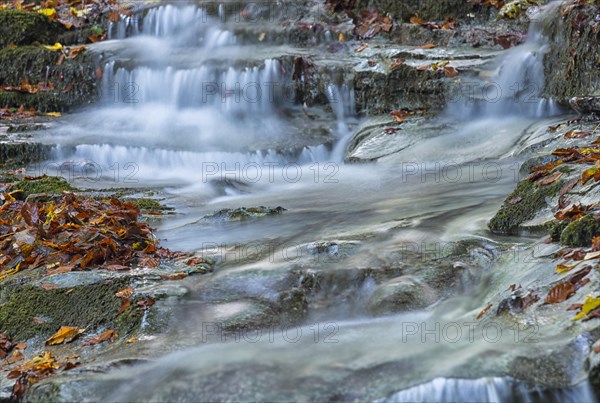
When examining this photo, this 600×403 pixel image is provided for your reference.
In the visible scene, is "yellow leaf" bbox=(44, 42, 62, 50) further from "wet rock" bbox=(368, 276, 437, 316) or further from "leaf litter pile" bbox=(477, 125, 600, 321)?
"wet rock" bbox=(368, 276, 437, 316)

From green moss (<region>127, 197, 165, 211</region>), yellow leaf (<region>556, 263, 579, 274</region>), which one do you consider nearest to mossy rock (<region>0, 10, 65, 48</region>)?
green moss (<region>127, 197, 165, 211</region>)

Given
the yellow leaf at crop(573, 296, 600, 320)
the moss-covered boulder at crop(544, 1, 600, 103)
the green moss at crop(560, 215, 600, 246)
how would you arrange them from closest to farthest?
the yellow leaf at crop(573, 296, 600, 320) → the green moss at crop(560, 215, 600, 246) → the moss-covered boulder at crop(544, 1, 600, 103)

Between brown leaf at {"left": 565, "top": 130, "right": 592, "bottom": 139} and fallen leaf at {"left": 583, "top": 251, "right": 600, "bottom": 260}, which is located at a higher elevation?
brown leaf at {"left": 565, "top": 130, "right": 592, "bottom": 139}

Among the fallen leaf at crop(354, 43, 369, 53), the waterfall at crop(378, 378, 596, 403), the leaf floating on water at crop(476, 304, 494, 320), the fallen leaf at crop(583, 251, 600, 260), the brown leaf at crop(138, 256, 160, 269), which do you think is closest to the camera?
the waterfall at crop(378, 378, 596, 403)

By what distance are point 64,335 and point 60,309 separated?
0.28 m

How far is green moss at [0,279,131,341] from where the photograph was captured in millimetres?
4508

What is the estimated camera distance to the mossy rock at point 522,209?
5258mm

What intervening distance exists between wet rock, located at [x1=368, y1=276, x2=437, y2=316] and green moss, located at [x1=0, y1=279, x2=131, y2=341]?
144 centimetres

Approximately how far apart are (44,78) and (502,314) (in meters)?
10.7

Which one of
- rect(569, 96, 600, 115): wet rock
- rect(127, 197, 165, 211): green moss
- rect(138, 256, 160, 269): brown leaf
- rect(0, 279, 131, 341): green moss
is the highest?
rect(569, 96, 600, 115): wet rock

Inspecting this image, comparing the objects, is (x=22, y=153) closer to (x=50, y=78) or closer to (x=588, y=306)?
(x=50, y=78)

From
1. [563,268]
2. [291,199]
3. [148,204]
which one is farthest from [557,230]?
[148,204]

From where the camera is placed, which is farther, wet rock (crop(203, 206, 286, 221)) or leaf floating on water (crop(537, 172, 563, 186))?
wet rock (crop(203, 206, 286, 221))

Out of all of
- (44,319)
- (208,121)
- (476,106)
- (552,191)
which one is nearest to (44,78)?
(208,121)
